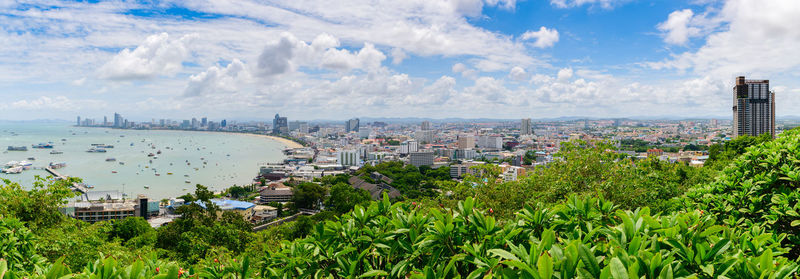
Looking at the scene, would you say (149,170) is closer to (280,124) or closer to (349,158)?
(349,158)

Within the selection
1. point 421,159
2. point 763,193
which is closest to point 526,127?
point 421,159

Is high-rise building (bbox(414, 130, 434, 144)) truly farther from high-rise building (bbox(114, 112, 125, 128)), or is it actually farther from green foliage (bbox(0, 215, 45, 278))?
high-rise building (bbox(114, 112, 125, 128))

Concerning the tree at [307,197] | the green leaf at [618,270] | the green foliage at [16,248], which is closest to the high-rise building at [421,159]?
the tree at [307,197]

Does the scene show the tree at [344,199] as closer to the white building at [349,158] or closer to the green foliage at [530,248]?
the green foliage at [530,248]

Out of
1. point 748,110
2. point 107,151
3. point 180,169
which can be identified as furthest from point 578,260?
Result: point 107,151

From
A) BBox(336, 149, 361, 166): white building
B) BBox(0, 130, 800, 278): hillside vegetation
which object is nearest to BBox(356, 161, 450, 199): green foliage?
BBox(336, 149, 361, 166): white building

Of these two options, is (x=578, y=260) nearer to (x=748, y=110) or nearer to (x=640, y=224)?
(x=640, y=224)
